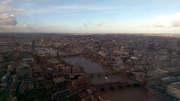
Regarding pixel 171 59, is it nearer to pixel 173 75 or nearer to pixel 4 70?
pixel 173 75

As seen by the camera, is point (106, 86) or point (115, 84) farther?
point (115, 84)

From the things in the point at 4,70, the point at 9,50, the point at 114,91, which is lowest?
the point at 114,91

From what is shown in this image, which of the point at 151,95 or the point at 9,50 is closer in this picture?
the point at 151,95

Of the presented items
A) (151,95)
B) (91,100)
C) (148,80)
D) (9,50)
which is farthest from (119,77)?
(9,50)

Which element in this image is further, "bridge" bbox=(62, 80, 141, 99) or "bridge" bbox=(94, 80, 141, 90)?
"bridge" bbox=(94, 80, 141, 90)

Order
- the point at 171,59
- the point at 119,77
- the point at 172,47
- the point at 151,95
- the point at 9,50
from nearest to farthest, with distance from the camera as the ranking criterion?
1. the point at 151,95
2. the point at 119,77
3. the point at 171,59
4. the point at 9,50
5. the point at 172,47

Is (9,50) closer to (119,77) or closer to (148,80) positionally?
(119,77)

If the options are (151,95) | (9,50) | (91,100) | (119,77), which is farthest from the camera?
(9,50)

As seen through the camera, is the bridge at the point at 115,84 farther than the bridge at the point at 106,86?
Yes

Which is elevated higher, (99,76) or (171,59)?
(171,59)

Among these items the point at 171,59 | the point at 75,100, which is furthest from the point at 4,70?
the point at 171,59
